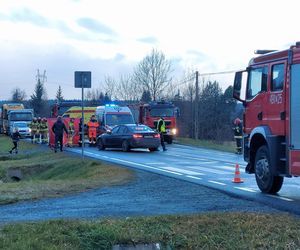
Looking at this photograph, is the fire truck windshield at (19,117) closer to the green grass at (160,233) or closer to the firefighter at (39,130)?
the firefighter at (39,130)

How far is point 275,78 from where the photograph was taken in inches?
475

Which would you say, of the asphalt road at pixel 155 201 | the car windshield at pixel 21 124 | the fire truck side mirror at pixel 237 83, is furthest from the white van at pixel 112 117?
the fire truck side mirror at pixel 237 83

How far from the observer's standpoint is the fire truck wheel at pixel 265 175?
12.3m

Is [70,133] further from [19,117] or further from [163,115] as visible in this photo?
[19,117]

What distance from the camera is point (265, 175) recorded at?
12.5m

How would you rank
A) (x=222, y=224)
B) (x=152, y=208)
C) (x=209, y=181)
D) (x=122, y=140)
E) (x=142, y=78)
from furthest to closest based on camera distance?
(x=142, y=78)
(x=122, y=140)
(x=209, y=181)
(x=152, y=208)
(x=222, y=224)

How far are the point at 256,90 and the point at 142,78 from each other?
7057cm

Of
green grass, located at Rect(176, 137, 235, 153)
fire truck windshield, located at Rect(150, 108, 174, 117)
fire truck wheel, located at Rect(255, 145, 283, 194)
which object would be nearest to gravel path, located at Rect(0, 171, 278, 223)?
fire truck wheel, located at Rect(255, 145, 283, 194)

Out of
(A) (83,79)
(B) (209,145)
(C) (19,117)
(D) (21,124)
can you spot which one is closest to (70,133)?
(B) (209,145)

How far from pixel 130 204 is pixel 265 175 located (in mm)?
3428

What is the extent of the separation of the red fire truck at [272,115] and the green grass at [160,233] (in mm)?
3421

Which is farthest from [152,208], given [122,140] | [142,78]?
[142,78]

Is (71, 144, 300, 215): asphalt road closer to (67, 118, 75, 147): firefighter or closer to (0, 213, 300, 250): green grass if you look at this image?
(0, 213, 300, 250): green grass

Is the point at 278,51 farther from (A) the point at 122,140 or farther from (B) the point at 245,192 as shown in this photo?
(A) the point at 122,140
